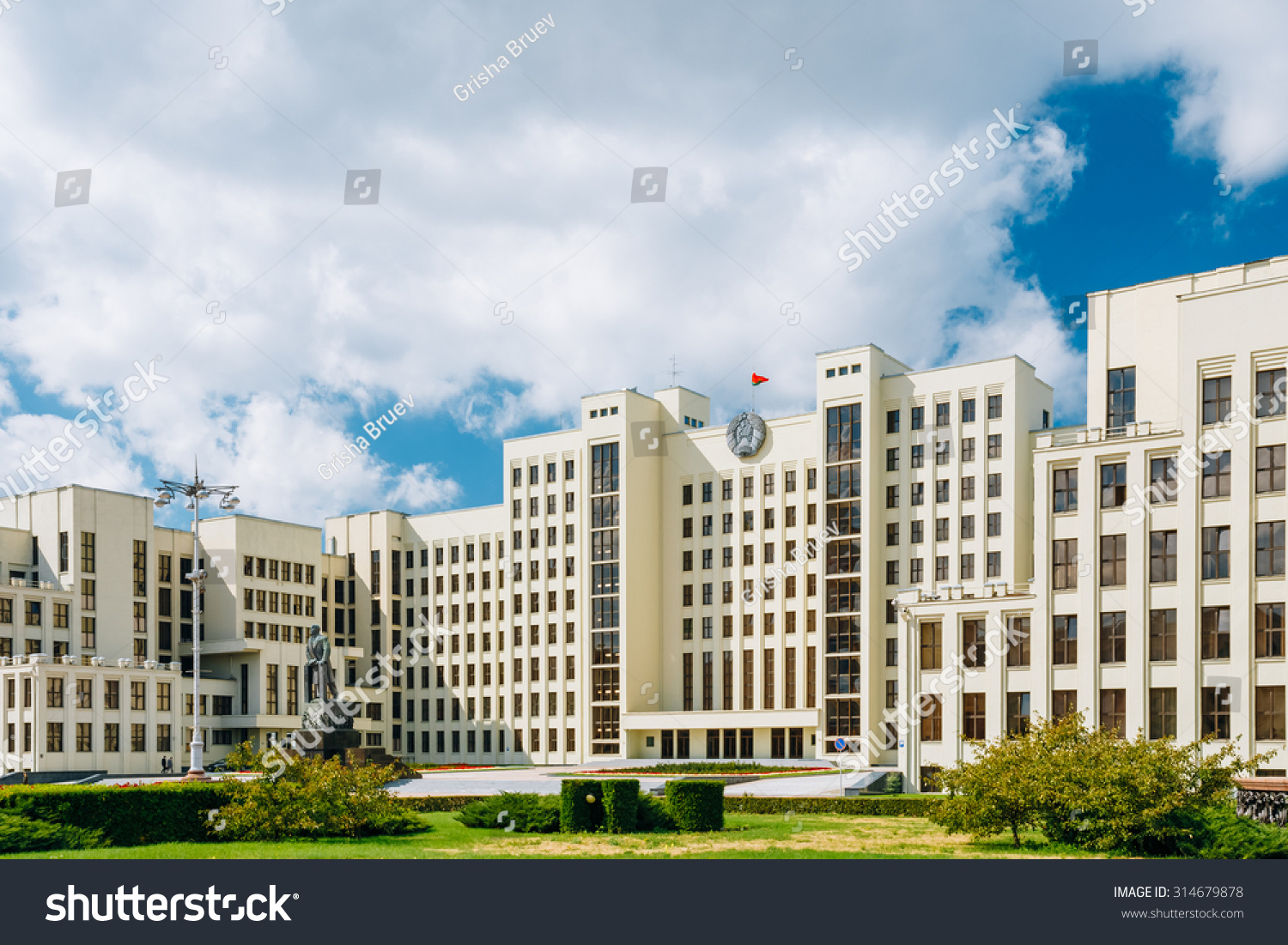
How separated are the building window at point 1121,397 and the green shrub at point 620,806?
31.4m

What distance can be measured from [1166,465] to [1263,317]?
229 inches

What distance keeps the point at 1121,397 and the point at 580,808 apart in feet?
110

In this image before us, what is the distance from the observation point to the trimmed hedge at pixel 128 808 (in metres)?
25.5

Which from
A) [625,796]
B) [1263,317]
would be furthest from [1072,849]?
[1263,317]

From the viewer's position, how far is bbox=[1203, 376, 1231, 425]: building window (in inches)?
1786

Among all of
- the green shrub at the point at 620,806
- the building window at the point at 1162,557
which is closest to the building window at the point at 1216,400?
the building window at the point at 1162,557

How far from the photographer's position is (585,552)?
281 feet

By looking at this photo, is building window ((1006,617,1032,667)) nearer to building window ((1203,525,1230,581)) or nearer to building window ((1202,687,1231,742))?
building window ((1202,687,1231,742))

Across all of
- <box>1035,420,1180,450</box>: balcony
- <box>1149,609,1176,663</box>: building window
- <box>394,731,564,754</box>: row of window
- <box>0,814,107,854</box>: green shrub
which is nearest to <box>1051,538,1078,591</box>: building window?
<box>1149,609,1176,663</box>: building window

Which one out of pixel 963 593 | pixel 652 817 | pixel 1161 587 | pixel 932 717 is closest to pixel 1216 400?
pixel 1161 587

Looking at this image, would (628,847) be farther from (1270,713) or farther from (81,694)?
(81,694)

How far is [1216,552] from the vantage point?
45.5 metres

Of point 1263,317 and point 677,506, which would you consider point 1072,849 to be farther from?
point 677,506

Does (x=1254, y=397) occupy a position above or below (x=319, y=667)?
above
